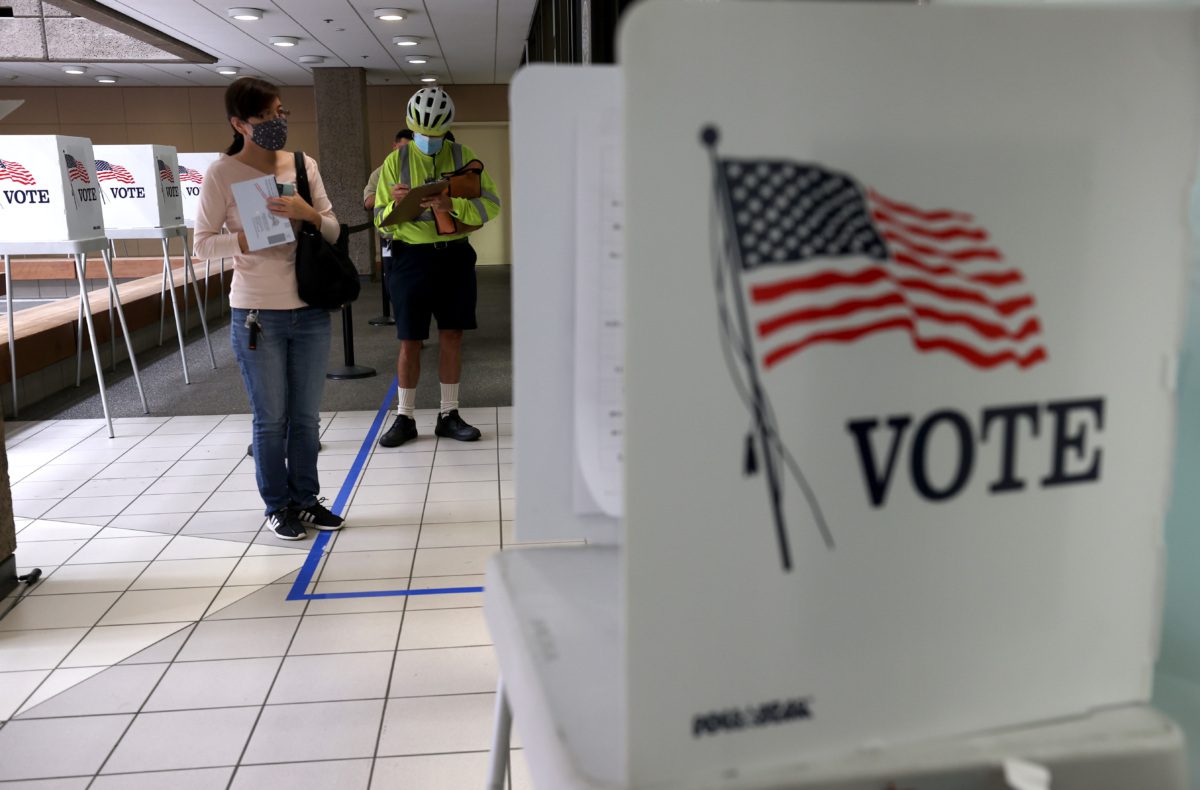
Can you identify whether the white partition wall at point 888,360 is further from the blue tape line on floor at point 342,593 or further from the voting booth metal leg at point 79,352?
the voting booth metal leg at point 79,352

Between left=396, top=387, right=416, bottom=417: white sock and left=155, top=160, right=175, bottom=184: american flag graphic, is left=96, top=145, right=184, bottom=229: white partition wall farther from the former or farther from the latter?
left=396, top=387, right=416, bottom=417: white sock

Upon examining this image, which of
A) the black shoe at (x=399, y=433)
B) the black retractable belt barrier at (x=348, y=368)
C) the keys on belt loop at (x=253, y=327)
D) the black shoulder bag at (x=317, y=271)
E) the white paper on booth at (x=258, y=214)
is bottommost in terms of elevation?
the black shoe at (x=399, y=433)

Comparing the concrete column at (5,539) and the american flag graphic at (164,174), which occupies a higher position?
the american flag graphic at (164,174)

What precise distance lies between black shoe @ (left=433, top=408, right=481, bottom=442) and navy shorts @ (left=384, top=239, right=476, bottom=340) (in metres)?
0.52

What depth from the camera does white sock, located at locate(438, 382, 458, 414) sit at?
15.6ft

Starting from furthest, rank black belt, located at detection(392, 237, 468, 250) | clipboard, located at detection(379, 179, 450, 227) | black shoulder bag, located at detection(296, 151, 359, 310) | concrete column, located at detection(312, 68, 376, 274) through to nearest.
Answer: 1. concrete column, located at detection(312, 68, 376, 274)
2. black belt, located at detection(392, 237, 468, 250)
3. clipboard, located at detection(379, 179, 450, 227)
4. black shoulder bag, located at detection(296, 151, 359, 310)

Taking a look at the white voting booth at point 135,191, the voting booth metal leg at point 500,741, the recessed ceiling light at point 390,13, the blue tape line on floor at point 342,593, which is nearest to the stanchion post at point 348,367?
the white voting booth at point 135,191

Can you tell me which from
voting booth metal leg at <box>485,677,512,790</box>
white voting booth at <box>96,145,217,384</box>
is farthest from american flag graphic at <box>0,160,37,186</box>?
voting booth metal leg at <box>485,677,512,790</box>

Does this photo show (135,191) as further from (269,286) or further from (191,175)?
(269,286)

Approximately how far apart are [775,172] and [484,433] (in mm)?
4471

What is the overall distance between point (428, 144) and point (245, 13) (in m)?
5.47

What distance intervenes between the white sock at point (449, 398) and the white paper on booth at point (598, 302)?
3862 millimetres

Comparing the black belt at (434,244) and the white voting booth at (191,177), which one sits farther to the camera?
the white voting booth at (191,177)

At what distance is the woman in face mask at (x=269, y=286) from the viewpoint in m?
3.07
